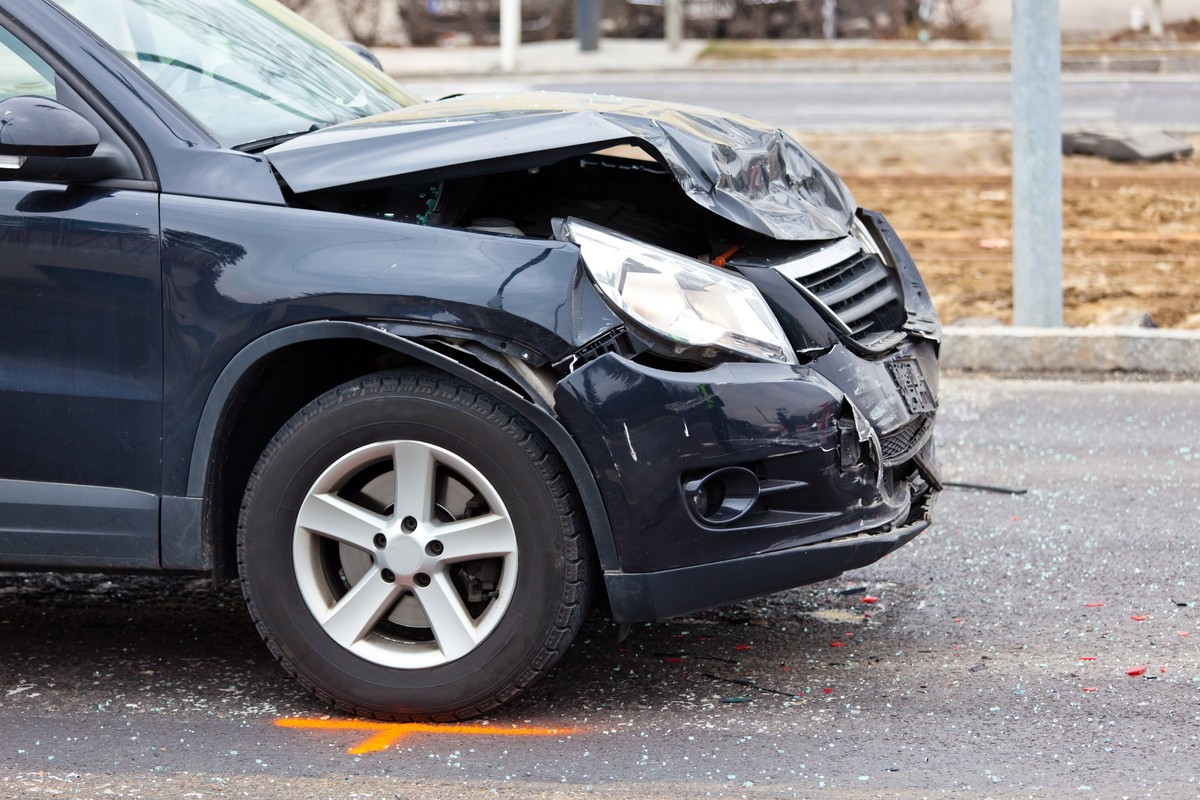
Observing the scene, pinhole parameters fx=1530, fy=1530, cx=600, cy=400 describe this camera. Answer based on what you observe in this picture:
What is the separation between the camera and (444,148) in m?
3.48

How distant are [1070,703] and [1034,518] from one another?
5.45ft

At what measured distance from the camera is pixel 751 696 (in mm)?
3660

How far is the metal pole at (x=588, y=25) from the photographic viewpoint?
23562mm

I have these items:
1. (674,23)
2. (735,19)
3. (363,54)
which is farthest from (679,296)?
(735,19)

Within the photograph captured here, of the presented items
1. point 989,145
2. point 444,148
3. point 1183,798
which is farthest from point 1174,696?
point 989,145

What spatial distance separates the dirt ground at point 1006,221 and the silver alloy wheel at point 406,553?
18.7 feet

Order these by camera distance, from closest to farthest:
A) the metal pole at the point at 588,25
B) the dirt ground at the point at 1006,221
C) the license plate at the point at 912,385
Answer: the license plate at the point at 912,385 < the dirt ground at the point at 1006,221 < the metal pole at the point at 588,25

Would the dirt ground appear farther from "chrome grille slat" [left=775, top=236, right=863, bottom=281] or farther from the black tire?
the black tire

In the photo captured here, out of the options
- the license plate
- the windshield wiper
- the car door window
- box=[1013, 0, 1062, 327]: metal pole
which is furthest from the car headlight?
box=[1013, 0, 1062, 327]: metal pole

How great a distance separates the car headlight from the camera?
10.7ft

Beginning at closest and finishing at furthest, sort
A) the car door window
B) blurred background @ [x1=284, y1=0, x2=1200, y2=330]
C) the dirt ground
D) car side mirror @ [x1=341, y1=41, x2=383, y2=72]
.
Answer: the car door window → car side mirror @ [x1=341, y1=41, x2=383, y2=72] → the dirt ground → blurred background @ [x1=284, y1=0, x2=1200, y2=330]

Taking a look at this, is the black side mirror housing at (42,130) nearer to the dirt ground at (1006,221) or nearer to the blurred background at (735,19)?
the dirt ground at (1006,221)

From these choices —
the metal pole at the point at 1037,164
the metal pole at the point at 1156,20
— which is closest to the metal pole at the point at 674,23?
the metal pole at the point at 1156,20

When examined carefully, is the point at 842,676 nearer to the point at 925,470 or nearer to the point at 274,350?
the point at 925,470
